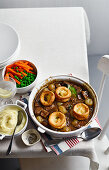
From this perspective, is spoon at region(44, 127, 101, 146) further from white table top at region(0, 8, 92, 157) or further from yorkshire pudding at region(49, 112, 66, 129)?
white table top at region(0, 8, 92, 157)

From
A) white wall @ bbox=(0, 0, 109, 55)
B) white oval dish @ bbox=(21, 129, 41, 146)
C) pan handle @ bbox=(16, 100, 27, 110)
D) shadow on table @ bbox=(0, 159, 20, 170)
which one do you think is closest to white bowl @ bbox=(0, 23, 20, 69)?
pan handle @ bbox=(16, 100, 27, 110)

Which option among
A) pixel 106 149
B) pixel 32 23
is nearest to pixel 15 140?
pixel 106 149

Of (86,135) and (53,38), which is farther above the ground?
(53,38)

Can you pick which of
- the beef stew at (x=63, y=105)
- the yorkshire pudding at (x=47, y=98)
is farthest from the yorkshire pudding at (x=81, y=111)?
the yorkshire pudding at (x=47, y=98)

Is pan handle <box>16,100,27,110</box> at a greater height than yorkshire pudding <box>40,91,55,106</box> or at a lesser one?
lesser

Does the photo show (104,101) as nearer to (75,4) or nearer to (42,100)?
(75,4)

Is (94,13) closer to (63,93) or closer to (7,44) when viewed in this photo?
(7,44)

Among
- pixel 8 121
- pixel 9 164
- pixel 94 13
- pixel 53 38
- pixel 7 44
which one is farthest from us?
pixel 94 13

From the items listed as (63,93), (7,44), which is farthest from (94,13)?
(63,93)
